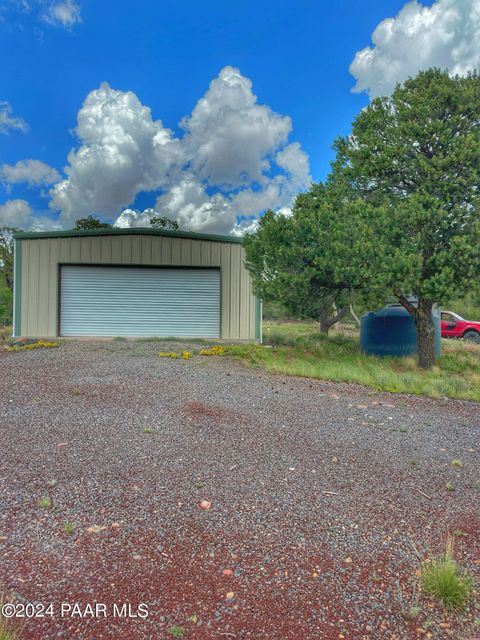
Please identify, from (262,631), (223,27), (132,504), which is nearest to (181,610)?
(262,631)

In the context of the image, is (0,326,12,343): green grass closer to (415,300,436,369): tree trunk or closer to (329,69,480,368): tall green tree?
(329,69,480,368): tall green tree

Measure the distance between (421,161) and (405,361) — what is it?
4488mm

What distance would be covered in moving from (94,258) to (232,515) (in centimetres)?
1136

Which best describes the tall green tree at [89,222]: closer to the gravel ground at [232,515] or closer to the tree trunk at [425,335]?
the tree trunk at [425,335]

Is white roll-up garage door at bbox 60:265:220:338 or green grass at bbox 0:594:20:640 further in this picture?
white roll-up garage door at bbox 60:265:220:338

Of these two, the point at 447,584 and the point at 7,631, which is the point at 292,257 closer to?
the point at 447,584

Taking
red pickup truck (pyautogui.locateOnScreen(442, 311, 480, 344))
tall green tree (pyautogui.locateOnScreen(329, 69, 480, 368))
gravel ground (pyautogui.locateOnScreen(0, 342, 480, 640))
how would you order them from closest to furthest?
gravel ground (pyautogui.locateOnScreen(0, 342, 480, 640)), tall green tree (pyautogui.locateOnScreen(329, 69, 480, 368)), red pickup truck (pyautogui.locateOnScreen(442, 311, 480, 344))

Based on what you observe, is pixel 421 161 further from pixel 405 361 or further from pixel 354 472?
pixel 354 472

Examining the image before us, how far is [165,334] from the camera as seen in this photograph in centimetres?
1270

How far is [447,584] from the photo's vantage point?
1.82 metres

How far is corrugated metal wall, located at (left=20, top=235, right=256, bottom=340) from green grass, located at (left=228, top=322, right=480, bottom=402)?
9.23 ft

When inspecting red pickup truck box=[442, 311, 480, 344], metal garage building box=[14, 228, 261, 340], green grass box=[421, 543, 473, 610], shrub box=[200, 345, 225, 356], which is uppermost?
metal garage building box=[14, 228, 261, 340]

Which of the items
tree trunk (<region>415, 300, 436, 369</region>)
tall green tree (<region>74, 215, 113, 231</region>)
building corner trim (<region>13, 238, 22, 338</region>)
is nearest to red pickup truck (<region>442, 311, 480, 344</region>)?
tree trunk (<region>415, 300, 436, 369</region>)

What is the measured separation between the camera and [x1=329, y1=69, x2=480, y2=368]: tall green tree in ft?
25.4
